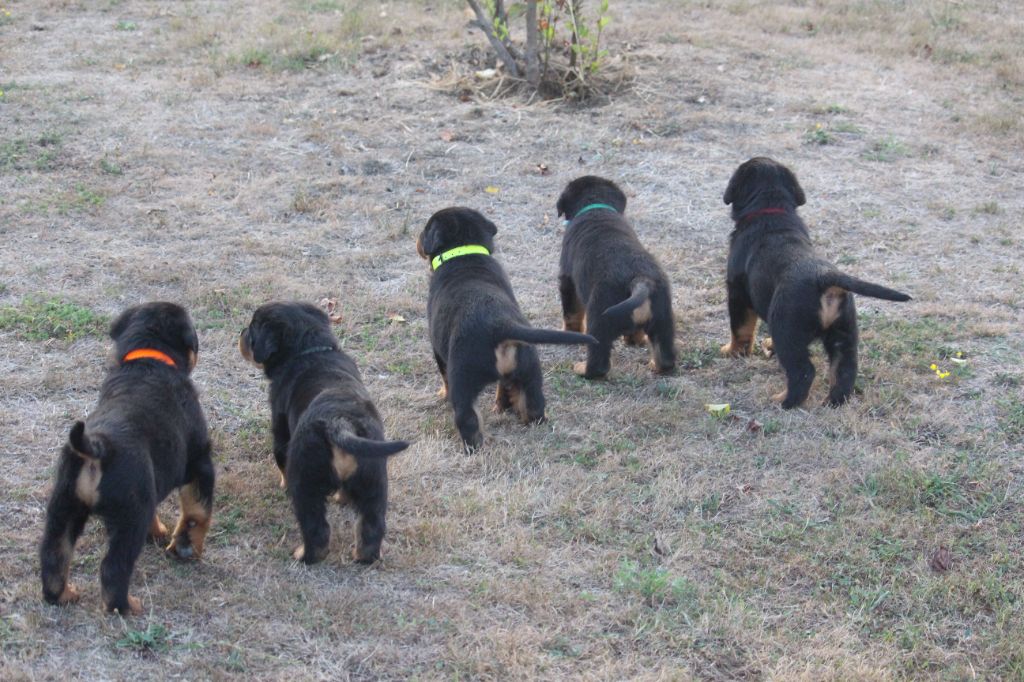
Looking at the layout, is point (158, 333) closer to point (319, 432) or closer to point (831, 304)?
point (319, 432)

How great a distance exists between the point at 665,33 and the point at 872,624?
10690 mm

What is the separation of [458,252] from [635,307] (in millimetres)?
1157

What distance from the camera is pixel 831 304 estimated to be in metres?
5.97

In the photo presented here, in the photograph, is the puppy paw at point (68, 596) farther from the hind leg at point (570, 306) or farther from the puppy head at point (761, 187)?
the puppy head at point (761, 187)

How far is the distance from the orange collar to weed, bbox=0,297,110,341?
2.15 metres

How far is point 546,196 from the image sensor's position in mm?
9438

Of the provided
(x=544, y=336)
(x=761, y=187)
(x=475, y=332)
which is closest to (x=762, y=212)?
(x=761, y=187)

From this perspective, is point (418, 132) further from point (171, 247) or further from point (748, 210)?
point (748, 210)

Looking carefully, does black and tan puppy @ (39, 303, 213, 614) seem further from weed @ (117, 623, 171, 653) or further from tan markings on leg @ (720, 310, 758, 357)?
tan markings on leg @ (720, 310, 758, 357)

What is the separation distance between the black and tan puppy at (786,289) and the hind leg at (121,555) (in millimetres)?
3666

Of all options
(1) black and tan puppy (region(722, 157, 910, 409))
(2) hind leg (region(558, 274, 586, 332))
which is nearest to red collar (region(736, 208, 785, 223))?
(1) black and tan puppy (region(722, 157, 910, 409))

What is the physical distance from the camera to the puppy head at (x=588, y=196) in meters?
7.19

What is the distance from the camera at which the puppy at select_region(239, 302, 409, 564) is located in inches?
180

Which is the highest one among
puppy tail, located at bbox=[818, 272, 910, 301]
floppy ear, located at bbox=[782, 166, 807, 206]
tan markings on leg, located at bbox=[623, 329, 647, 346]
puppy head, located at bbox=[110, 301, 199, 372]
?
floppy ear, located at bbox=[782, 166, 807, 206]
